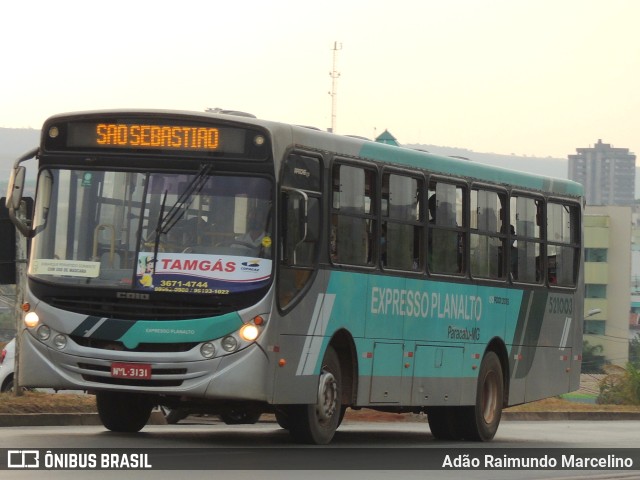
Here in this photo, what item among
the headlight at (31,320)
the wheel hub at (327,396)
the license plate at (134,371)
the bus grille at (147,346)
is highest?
the headlight at (31,320)

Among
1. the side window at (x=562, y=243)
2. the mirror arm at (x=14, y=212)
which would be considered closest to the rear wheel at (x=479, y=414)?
the side window at (x=562, y=243)

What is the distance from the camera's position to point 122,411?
59.8 ft

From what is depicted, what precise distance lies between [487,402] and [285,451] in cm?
576

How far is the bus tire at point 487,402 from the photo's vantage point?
21.2m

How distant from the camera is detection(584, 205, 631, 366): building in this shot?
142750 mm

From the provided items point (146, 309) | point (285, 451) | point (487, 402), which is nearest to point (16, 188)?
point (146, 309)

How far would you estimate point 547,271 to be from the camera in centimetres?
2300

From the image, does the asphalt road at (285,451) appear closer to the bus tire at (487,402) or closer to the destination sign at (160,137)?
the bus tire at (487,402)

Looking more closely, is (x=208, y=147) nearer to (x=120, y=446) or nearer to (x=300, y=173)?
(x=300, y=173)

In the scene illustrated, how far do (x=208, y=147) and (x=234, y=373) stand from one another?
2.23 metres

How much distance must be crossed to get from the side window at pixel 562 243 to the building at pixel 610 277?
390 ft

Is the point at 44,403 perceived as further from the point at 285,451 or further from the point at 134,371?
the point at 285,451

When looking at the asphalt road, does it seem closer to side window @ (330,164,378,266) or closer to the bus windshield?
the bus windshield

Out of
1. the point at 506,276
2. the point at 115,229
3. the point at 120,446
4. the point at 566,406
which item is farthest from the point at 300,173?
the point at 566,406
